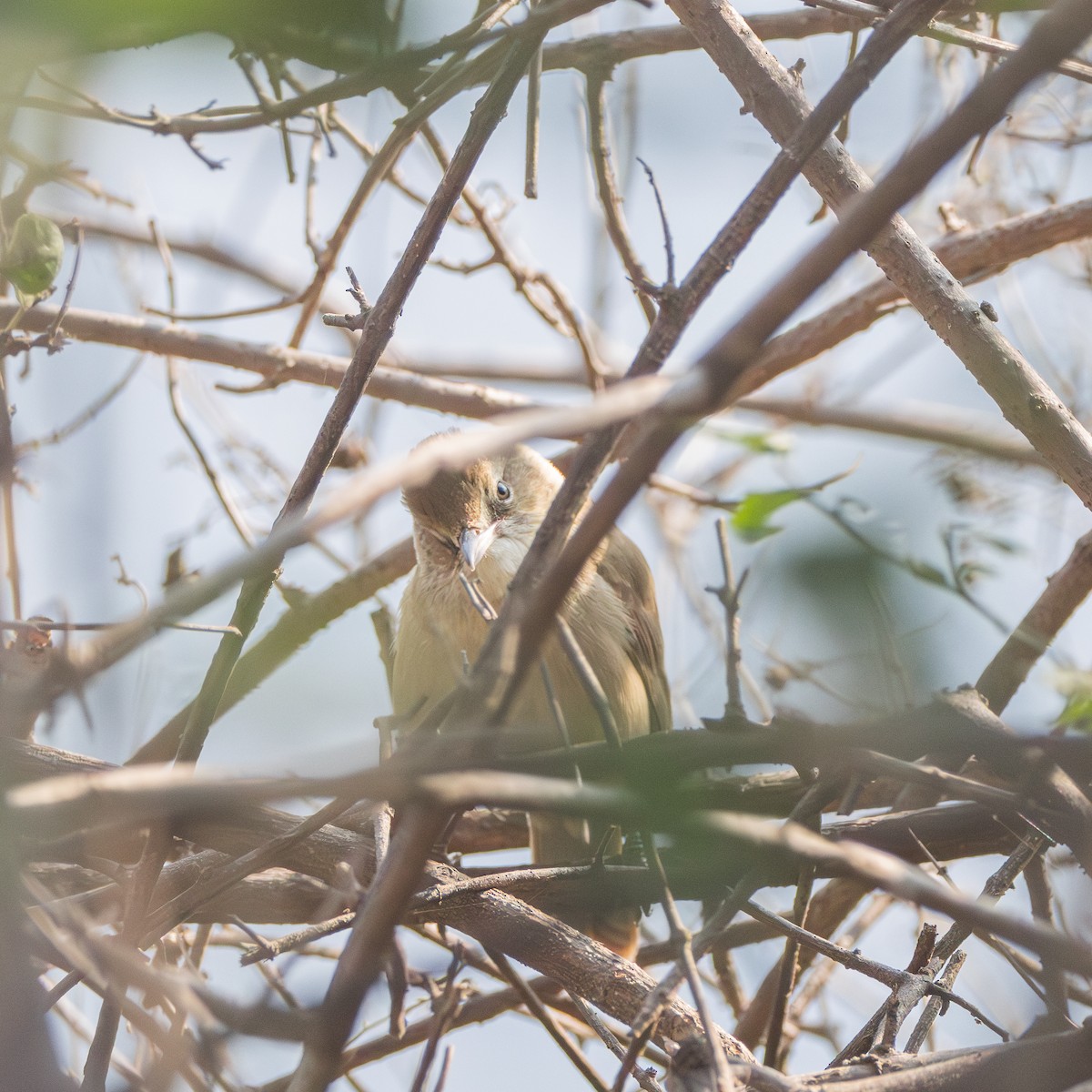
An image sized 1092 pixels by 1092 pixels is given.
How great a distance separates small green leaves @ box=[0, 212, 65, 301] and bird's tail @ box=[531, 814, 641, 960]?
1890 mm

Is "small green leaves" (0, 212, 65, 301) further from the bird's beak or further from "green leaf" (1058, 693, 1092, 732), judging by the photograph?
"green leaf" (1058, 693, 1092, 732)

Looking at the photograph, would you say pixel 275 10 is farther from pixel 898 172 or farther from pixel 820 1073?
pixel 820 1073

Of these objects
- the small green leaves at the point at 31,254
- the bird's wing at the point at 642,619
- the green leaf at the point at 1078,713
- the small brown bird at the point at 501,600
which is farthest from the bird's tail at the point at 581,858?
the small green leaves at the point at 31,254

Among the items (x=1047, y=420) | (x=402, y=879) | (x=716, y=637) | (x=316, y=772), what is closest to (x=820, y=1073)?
(x=402, y=879)

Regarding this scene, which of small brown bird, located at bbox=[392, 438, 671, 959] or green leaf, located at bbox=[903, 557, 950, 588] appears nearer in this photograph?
green leaf, located at bbox=[903, 557, 950, 588]

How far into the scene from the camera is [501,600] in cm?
420

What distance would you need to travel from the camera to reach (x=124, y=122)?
2.68 m

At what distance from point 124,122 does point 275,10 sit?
1.82 m

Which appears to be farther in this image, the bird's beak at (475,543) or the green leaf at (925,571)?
the bird's beak at (475,543)

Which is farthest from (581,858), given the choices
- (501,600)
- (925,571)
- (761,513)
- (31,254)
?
(31,254)

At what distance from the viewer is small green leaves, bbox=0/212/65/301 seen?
2.92 metres

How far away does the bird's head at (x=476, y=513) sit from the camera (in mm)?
4500

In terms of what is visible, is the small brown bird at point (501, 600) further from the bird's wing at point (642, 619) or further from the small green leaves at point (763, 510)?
the small green leaves at point (763, 510)

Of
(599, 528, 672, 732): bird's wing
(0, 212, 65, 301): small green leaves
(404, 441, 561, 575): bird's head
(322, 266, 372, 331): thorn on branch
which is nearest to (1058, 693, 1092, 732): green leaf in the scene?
(322, 266, 372, 331): thorn on branch
